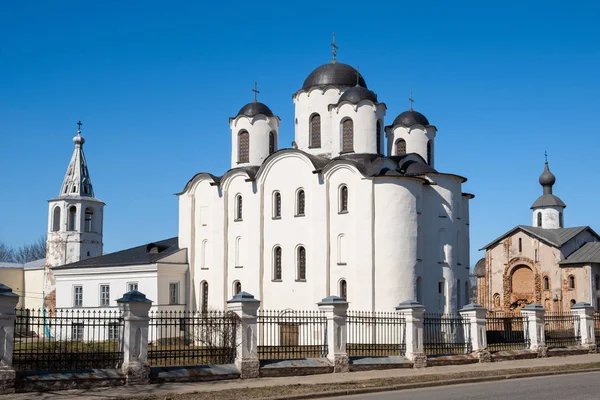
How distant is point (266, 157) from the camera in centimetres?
3722

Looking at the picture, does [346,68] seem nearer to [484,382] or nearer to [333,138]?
[333,138]

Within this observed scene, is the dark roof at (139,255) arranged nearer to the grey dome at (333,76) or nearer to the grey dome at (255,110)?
the grey dome at (255,110)

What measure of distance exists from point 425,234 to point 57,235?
2420 cm

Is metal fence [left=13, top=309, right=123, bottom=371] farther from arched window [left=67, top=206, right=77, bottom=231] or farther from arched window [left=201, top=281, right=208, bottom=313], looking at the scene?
arched window [left=67, top=206, right=77, bottom=231]

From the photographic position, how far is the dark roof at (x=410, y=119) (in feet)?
130

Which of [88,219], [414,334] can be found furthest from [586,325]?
[88,219]

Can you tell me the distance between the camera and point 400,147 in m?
39.6

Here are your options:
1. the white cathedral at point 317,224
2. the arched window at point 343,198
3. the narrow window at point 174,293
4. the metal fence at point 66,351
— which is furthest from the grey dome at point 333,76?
the metal fence at point 66,351

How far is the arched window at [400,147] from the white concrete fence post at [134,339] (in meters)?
26.3

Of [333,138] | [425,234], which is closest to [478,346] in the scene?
[425,234]

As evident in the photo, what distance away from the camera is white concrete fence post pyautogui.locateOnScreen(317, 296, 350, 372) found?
1756 centimetres

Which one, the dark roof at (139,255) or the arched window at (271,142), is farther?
the arched window at (271,142)

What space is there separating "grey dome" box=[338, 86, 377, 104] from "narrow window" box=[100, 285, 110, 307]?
1480 cm

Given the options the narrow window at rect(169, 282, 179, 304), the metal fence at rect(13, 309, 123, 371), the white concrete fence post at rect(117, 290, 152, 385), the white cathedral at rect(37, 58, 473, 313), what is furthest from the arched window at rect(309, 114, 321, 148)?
the white concrete fence post at rect(117, 290, 152, 385)
